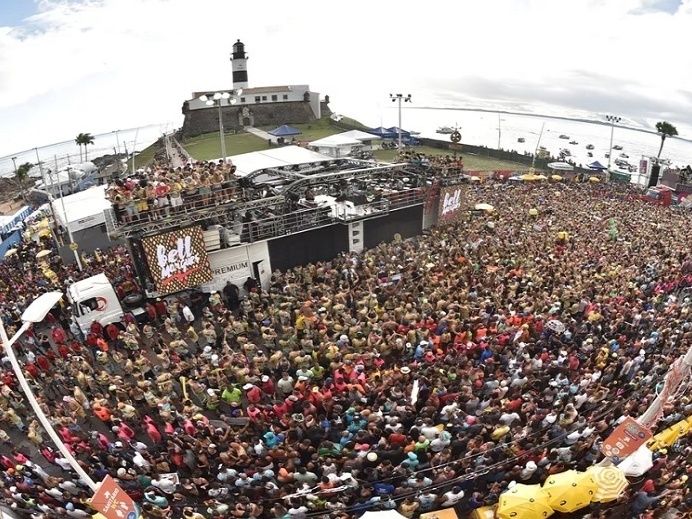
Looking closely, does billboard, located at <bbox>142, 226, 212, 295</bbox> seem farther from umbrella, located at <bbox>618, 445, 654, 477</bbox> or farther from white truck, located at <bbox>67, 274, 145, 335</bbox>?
umbrella, located at <bbox>618, 445, 654, 477</bbox>

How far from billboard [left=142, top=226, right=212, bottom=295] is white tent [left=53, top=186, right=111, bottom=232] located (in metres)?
7.14

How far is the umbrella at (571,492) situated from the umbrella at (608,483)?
0.09 m

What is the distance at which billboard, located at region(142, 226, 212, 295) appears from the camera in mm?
16125

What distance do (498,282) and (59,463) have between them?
1474 centimetres

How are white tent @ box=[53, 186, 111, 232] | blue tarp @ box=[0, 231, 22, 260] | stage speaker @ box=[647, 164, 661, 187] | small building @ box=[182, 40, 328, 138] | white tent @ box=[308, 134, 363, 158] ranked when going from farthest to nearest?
small building @ box=[182, 40, 328, 138] → white tent @ box=[308, 134, 363, 158] → stage speaker @ box=[647, 164, 661, 187] → blue tarp @ box=[0, 231, 22, 260] → white tent @ box=[53, 186, 111, 232]

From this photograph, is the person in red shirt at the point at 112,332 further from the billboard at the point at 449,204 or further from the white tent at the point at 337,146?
the white tent at the point at 337,146

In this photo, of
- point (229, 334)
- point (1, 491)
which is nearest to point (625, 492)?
point (229, 334)

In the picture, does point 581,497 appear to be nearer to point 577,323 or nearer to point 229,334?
point 577,323

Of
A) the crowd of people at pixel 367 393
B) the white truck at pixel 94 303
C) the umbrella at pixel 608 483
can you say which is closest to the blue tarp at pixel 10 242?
the crowd of people at pixel 367 393

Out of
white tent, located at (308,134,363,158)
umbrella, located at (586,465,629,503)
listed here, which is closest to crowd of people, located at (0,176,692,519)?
umbrella, located at (586,465,629,503)

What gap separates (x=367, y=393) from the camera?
431 inches

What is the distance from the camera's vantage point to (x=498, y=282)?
17.1m

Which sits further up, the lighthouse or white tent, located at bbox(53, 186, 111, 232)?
the lighthouse

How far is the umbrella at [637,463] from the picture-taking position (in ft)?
27.7
